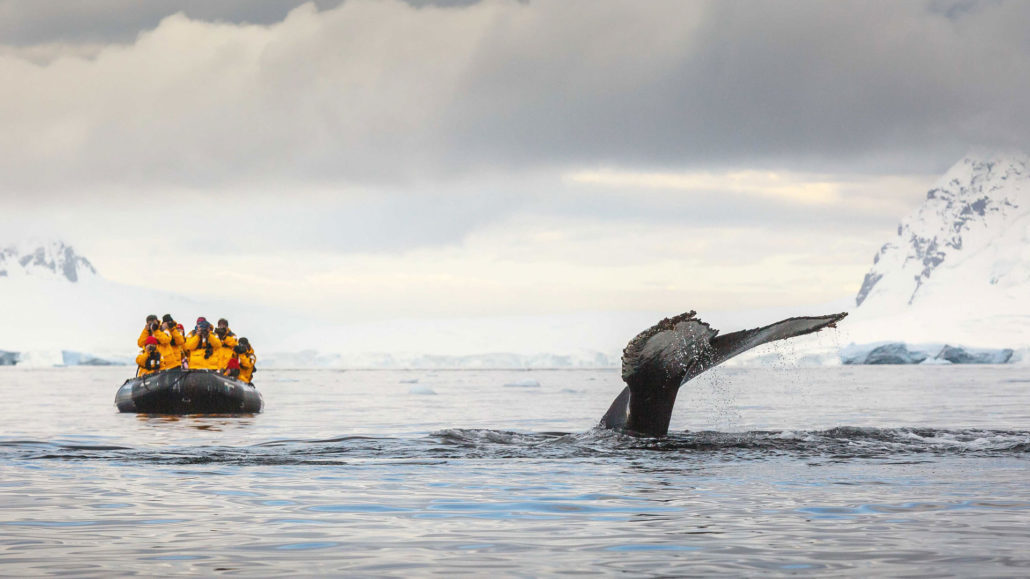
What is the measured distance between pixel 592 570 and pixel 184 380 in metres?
18.7

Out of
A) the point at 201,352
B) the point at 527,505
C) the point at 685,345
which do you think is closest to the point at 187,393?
the point at 201,352

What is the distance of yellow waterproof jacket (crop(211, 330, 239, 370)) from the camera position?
79.0 feet

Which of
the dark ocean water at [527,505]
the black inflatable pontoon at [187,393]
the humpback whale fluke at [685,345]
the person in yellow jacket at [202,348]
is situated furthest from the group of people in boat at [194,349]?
the humpback whale fluke at [685,345]

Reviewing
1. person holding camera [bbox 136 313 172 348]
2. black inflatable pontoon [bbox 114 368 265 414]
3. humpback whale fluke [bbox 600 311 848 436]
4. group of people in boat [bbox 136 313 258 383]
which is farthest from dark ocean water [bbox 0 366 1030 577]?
group of people in boat [bbox 136 313 258 383]

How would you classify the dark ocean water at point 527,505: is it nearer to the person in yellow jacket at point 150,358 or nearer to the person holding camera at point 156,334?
the person holding camera at point 156,334

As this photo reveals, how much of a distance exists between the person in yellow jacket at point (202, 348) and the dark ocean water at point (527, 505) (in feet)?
30.9

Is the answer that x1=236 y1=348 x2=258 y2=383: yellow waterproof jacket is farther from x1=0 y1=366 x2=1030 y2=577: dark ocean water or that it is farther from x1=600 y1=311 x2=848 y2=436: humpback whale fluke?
x1=600 y1=311 x2=848 y2=436: humpback whale fluke

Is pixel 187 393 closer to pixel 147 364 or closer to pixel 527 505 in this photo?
pixel 147 364

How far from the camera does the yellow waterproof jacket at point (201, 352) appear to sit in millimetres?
23781

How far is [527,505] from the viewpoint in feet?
24.7

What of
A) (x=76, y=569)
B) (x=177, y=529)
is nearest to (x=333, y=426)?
(x=177, y=529)

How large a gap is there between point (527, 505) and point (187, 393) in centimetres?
1638

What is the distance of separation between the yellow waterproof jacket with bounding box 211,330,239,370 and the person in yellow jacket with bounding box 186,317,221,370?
0.08 m

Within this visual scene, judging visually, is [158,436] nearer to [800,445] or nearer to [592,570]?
[800,445]
